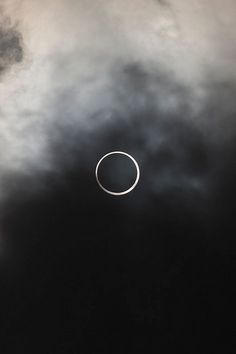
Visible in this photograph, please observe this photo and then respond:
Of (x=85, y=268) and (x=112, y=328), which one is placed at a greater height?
(x=85, y=268)

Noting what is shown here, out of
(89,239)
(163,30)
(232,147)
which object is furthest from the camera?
(89,239)

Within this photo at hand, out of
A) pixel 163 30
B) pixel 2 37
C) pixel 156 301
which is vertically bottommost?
pixel 156 301

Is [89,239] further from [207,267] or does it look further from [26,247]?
[207,267]

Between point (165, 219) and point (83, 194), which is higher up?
point (83, 194)

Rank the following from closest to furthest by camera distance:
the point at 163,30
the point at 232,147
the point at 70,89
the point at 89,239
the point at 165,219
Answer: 1. the point at 163,30
2. the point at 70,89
3. the point at 232,147
4. the point at 165,219
5. the point at 89,239

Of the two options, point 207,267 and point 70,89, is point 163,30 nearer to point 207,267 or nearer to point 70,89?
point 70,89

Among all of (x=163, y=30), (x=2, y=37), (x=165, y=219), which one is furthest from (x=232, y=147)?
(x=2, y=37)

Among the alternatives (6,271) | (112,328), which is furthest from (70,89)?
(112,328)

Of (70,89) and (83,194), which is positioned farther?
(83,194)

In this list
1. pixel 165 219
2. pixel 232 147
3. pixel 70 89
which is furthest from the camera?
pixel 165 219
